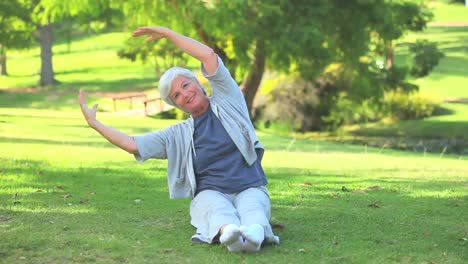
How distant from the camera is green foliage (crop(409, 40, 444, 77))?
35059 millimetres

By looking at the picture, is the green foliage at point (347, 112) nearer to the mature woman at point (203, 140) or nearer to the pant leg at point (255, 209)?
the mature woman at point (203, 140)

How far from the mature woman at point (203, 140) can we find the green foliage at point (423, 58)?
30185 millimetres

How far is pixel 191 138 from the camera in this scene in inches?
233

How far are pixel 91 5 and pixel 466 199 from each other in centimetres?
1791

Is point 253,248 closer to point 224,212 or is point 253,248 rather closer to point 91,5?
point 224,212

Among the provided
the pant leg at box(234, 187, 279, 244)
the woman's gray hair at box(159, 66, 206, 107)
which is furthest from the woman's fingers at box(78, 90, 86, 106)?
the pant leg at box(234, 187, 279, 244)

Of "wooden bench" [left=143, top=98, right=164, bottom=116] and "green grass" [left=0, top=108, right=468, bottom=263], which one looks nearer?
"green grass" [left=0, top=108, right=468, bottom=263]

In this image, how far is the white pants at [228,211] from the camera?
5.36 meters

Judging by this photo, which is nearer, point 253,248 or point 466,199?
point 253,248

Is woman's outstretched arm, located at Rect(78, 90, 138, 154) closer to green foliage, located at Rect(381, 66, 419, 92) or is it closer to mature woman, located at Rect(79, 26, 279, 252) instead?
mature woman, located at Rect(79, 26, 279, 252)

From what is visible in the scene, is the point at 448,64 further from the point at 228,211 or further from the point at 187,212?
A: the point at 228,211

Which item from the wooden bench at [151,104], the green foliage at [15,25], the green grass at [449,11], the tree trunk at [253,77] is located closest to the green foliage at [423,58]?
the tree trunk at [253,77]

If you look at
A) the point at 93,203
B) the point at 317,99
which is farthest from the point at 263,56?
the point at 93,203

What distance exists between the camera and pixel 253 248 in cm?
504
